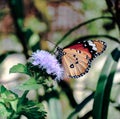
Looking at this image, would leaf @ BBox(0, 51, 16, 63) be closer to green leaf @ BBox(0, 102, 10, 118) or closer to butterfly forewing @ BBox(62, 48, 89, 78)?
butterfly forewing @ BBox(62, 48, 89, 78)

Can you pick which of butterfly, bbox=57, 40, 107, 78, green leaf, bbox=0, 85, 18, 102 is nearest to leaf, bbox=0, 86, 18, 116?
green leaf, bbox=0, 85, 18, 102

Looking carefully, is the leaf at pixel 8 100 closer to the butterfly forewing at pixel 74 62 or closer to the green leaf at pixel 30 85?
the green leaf at pixel 30 85

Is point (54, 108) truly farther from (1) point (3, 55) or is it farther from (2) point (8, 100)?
(2) point (8, 100)

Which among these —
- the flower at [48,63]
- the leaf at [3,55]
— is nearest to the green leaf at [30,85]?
the flower at [48,63]

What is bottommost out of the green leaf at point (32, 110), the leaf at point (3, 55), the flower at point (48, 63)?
the green leaf at point (32, 110)

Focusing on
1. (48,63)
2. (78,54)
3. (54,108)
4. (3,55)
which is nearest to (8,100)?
(48,63)
